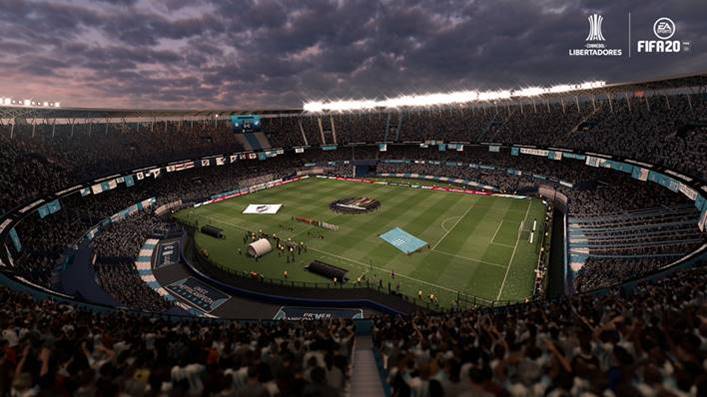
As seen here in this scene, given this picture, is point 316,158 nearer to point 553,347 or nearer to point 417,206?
point 417,206

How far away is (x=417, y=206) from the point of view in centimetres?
5022

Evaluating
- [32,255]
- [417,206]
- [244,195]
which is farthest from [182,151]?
[417,206]

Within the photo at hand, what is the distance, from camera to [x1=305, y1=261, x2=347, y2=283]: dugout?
28453 millimetres

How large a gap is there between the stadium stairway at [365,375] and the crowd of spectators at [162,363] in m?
0.87

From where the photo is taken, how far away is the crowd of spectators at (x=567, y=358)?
621 cm

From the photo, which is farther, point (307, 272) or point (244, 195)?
point (244, 195)

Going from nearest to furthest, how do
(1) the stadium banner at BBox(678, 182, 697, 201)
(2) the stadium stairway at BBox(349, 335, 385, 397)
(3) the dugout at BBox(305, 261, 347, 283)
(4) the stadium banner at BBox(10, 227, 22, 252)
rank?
1. (2) the stadium stairway at BBox(349, 335, 385, 397)
2. (1) the stadium banner at BBox(678, 182, 697, 201)
3. (4) the stadium banner at BBox(10, 227, 22, 252)
4. (3) the dugout at BBox(305, 261, 347, 283)

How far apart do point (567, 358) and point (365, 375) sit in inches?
226

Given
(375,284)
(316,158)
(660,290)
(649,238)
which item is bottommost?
(375,284)

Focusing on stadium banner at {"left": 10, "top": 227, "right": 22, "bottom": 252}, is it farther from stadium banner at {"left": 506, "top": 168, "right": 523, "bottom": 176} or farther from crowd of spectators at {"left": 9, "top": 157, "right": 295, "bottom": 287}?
stadium banner at {"left": 506, "top": 168, "right": 523, "bottom": 176}

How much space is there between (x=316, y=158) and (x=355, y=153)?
10.7 m

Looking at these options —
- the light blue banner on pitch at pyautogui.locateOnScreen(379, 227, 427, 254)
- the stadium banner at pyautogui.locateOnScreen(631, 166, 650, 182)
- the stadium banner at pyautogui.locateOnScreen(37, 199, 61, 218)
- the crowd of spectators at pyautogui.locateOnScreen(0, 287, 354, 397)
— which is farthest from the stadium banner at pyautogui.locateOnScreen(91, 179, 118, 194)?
the stadium banner at pyautogui.locateOnScreen(631, 166, 650, 182)

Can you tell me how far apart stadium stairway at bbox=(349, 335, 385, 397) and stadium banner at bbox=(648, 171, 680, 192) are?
37.8 metres

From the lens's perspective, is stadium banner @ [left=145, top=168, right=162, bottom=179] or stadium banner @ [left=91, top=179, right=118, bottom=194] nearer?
stadium banner @ [left=91, top=179, right=118, bottom=194]
